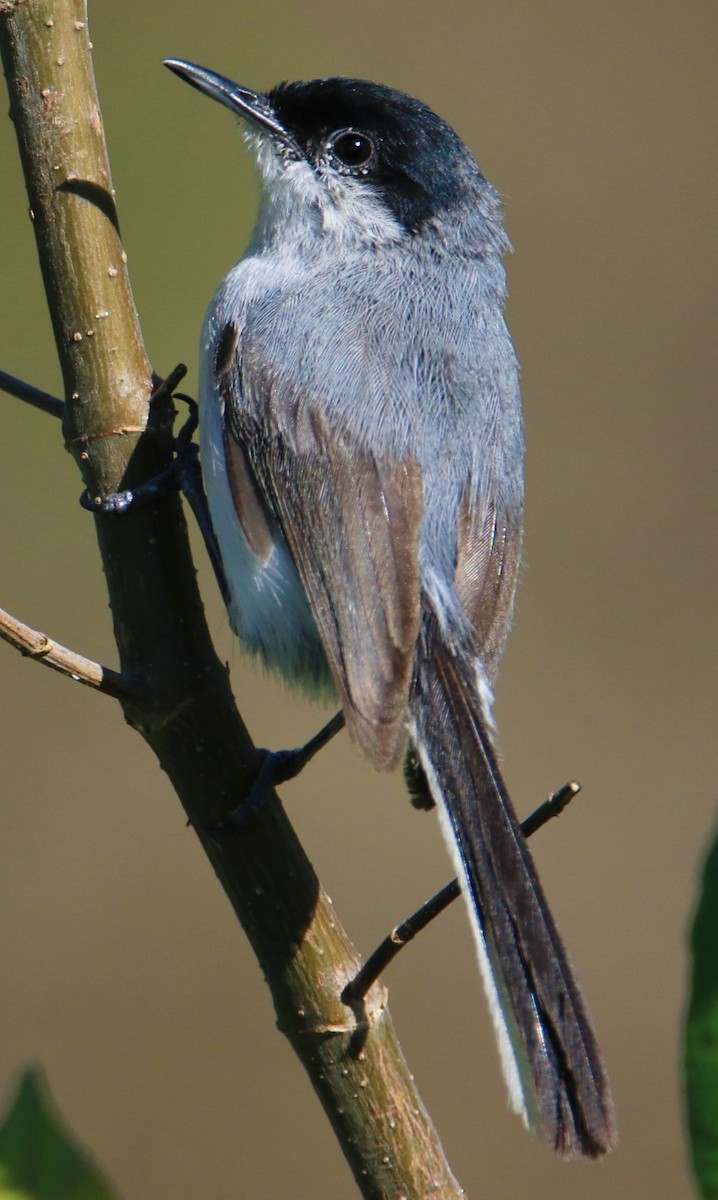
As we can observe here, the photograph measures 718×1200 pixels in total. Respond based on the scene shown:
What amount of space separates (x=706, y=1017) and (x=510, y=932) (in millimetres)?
530

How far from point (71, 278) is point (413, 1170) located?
0.98 m

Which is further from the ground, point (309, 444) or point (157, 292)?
point (157, 292)

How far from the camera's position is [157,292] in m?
4.29

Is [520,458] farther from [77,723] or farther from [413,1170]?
[77,723]

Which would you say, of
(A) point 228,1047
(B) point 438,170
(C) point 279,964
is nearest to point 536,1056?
(C) point 279,964

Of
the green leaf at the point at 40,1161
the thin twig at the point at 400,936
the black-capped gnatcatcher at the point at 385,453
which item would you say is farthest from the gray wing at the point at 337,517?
the green leaf at the point at 40,1161

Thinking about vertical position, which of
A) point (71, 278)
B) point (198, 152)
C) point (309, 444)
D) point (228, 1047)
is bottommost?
point (228, 1047)

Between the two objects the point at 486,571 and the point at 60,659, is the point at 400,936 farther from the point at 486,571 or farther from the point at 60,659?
the point at 486,571

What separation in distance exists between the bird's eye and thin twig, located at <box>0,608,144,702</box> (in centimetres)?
107

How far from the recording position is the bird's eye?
2.03m

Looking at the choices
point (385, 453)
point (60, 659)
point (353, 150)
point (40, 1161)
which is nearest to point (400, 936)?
point (60, 659)

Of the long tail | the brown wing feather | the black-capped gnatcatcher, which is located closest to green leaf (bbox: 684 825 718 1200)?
the long tail

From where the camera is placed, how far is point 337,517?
5.38 feet

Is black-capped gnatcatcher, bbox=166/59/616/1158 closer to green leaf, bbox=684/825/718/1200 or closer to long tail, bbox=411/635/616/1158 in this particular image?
long tail, bbox=411/635/616/1158
